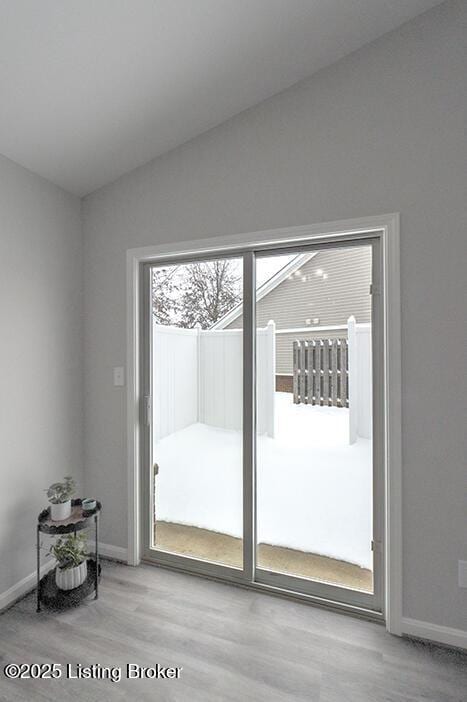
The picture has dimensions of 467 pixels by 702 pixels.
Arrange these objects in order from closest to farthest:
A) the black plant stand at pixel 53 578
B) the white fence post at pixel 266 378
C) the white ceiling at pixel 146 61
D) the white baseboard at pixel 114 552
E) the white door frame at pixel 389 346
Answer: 1. the white ceiling at pixel 146 61
2. the white door frame at pixel 389 346
3. the black plant stand at pixel 53 578
4. the white fence post at pixel 266 378
5. the white baseboard at pixel 114 552

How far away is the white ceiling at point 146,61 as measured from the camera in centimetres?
154

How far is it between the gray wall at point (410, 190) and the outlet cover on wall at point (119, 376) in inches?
41.7

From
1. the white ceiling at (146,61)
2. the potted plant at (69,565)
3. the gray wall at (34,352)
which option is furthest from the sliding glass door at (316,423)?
the gray wall at (34,352)

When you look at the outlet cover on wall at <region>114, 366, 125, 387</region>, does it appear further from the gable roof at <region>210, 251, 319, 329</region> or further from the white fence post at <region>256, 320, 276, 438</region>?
the white fence post at <region>256, 320, 276, 438</region>

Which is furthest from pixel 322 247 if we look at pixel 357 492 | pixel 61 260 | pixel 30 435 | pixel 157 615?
pixel 157 615

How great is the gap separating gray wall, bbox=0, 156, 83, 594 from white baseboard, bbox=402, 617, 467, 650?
7.05ft

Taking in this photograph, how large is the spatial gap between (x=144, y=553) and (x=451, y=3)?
140 inches

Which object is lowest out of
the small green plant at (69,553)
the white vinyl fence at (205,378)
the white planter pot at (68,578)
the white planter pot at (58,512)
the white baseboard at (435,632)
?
the white baseboard at (435,632)

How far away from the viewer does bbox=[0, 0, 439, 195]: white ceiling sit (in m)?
1.54

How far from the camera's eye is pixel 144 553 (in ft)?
8.31

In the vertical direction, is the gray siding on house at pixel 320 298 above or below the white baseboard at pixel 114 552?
above

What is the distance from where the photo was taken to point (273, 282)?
2.25 m

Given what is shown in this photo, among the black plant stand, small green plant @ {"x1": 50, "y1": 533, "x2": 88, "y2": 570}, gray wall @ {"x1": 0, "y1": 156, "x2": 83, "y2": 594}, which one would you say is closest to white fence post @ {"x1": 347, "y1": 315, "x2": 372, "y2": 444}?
the black plant stand

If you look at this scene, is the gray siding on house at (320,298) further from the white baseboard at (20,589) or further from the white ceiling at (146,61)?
the white baseboard at (20,589)
